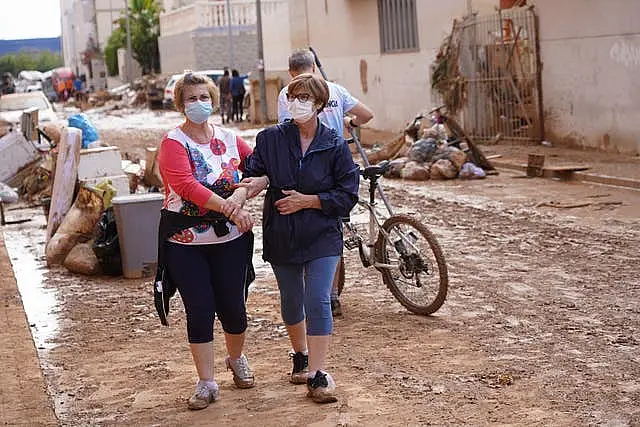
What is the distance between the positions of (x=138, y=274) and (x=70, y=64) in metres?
113

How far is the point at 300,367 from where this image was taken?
646cm

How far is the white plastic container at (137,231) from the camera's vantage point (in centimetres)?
1030

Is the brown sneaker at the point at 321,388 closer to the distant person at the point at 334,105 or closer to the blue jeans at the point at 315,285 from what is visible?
the blue jeans at the point at 315,285

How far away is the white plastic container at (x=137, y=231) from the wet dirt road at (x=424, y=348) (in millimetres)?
186

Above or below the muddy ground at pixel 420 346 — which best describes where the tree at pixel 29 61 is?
above

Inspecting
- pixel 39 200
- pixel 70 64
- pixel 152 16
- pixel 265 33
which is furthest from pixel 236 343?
pixel 70 64

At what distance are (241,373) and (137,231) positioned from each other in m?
4.19

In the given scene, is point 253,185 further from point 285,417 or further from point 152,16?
point 152,16

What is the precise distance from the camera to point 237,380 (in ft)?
21.1

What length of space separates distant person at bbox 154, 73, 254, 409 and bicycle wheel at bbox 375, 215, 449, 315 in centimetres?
205

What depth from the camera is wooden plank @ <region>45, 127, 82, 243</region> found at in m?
12.0

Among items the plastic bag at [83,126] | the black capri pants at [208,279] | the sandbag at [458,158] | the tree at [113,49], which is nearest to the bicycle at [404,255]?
the black capri pants at [208,279]

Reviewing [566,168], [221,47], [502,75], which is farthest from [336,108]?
[221,47]

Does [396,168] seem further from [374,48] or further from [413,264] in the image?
[374,48]
